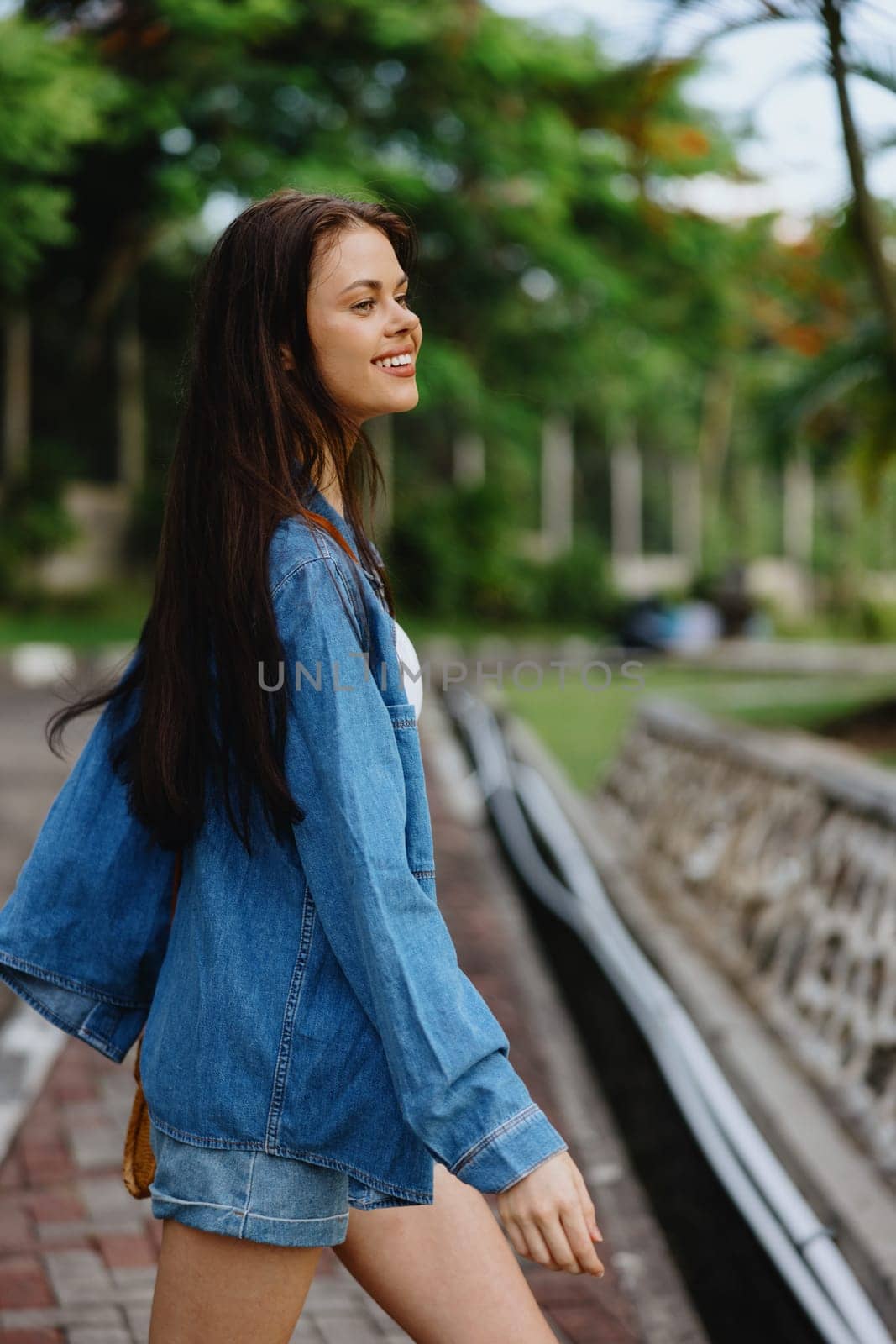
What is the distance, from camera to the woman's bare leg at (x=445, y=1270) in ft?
5.24

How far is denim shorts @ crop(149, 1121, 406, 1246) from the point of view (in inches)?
60.4

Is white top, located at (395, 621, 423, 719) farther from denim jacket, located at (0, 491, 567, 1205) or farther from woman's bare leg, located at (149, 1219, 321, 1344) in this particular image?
woman's bare leg, located at (149, 1219, 321, 1344)

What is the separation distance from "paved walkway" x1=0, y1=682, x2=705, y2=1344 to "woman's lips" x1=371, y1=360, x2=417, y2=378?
2.08m

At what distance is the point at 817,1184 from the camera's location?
129 inches

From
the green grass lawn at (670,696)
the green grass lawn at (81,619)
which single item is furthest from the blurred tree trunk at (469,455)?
the green grass lawn at (670,696)

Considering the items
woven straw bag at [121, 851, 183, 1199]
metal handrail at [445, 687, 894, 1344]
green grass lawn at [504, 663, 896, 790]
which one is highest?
woven straw bag at [121, 851, 183, 1199]

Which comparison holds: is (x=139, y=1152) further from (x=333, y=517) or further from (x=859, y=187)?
(x=859, y=187)

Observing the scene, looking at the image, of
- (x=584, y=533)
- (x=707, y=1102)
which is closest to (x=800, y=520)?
(x=584, y=533)

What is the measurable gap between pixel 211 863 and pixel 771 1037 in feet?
10.5

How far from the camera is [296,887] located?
1.56 m

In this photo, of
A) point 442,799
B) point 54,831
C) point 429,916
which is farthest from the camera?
point 442,799

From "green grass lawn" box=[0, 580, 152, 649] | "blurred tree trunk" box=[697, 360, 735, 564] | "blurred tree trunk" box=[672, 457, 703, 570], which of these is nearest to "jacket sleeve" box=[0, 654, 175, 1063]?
"green grass lawn" box=[0, 580, 152, 649]

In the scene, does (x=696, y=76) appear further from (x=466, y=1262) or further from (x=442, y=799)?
(x=466, y=1262)

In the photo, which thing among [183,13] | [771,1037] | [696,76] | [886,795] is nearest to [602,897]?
[771,1037]
